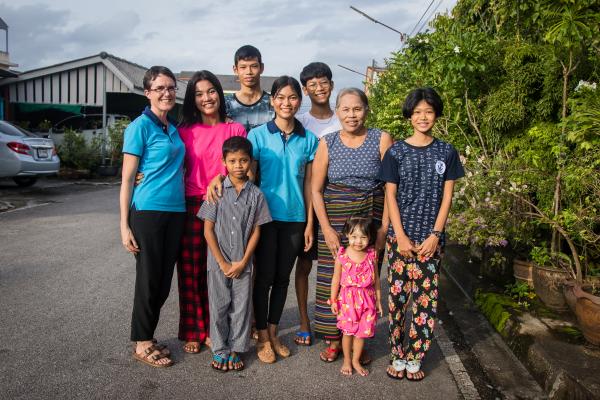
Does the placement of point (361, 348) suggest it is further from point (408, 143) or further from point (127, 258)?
point (127, 258)

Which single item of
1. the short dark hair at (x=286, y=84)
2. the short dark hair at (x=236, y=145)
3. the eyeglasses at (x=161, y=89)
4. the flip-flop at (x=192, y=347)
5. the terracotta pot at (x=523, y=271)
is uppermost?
the short dark hair at (x=286, y=84)

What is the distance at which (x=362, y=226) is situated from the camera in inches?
149

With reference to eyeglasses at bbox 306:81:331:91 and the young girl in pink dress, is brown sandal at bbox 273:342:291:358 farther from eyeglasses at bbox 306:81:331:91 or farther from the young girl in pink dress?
eyeglasses at bbox 306:81:331:91

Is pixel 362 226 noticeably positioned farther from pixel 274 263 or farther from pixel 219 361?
pixel 219 361

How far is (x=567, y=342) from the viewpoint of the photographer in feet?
13.6

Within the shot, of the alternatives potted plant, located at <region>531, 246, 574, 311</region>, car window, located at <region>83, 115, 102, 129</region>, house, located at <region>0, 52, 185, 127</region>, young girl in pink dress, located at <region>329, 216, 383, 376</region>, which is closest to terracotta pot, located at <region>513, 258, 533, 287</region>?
potted plant, located at <region>531, 246, 574, 311</region>

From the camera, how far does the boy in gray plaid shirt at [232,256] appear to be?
3816 mm

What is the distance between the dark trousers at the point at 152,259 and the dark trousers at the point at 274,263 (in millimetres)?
606

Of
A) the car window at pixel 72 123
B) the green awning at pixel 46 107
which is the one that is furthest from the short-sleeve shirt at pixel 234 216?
the car window at pixel 72 123

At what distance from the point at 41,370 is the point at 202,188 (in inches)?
62.3

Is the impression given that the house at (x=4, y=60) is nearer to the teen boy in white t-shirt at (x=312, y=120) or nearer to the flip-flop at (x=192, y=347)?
the teen boy in white t-shirt at (x=312, y=120)

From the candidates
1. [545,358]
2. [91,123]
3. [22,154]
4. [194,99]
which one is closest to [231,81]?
[91,123]

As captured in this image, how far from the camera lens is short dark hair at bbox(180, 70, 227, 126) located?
3945 mm

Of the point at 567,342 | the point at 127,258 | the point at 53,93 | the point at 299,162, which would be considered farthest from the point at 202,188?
the point at 53,93
